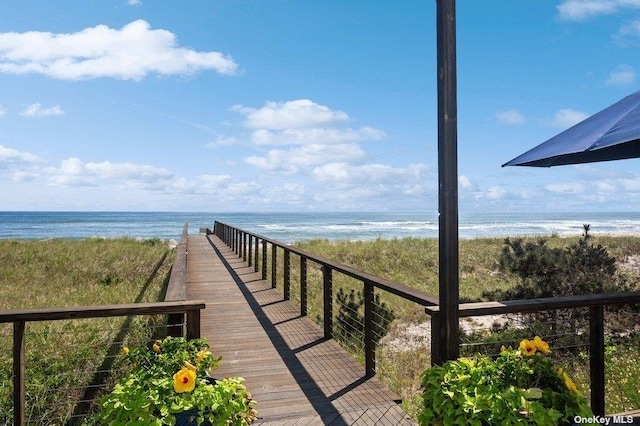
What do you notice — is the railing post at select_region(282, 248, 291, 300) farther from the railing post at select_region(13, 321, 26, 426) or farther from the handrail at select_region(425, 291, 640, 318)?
the handrail at select_region(425, 291, 640, 318)

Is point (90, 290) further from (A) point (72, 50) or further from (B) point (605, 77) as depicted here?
(B) point (605, 77)

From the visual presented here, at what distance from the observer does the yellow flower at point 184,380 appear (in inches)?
84.7

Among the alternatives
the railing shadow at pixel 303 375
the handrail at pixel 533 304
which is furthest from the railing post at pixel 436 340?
the railing shadow at pixel 303 375

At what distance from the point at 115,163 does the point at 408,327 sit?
3320 inches

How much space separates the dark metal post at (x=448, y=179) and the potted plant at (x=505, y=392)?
221 mm

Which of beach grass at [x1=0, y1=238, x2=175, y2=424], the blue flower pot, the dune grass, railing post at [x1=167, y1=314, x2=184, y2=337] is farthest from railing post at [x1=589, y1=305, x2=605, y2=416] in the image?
beach grass at [x1=0, y1=238, x2=175, y2=424]

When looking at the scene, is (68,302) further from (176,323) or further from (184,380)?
(184,380)

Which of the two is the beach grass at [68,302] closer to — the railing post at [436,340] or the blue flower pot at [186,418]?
the blue flower pot at [186,418]

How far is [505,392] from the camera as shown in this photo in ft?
6.88

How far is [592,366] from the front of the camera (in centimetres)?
309

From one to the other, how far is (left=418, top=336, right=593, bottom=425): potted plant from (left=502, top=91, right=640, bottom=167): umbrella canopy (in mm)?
1441

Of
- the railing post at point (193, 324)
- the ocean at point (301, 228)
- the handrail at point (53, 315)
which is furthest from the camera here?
the ocean at point (301, 228)

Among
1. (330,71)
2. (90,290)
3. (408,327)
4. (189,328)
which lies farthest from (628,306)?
(90,290)

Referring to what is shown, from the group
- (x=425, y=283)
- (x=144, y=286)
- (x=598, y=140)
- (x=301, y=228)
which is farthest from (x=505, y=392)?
(x=301, y=228)
